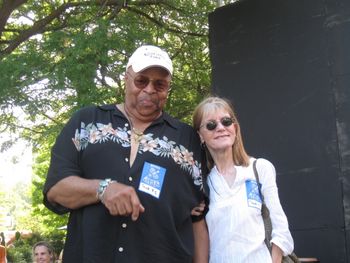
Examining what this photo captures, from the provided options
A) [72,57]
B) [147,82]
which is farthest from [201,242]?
[72,57]

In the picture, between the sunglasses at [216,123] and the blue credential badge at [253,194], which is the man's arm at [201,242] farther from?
the sunglasses at [216,123]

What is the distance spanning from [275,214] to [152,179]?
715 mm

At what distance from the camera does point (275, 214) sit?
8.39ft

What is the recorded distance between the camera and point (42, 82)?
634cm

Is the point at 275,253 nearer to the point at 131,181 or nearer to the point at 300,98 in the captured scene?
the point at 131,181

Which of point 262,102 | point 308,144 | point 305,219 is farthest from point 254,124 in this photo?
point 305,219

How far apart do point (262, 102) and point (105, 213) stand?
4420 millimetres

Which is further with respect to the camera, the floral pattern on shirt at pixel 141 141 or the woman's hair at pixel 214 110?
the woman's hair at pixel 214 110

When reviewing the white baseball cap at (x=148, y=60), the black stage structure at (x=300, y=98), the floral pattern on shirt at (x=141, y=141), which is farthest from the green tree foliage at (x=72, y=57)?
the floral pattern on shirt at (x=141, y=141)

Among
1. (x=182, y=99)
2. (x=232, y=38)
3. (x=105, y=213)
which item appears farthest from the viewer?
(x=182, y=99)

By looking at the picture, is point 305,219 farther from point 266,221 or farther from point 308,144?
point 266,221

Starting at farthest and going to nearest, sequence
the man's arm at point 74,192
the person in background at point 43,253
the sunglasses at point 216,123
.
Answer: the person in background at point 43,253
the sunglasses at point 216,123
the man's arm at point 74,192

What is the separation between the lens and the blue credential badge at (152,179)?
215 centimetres

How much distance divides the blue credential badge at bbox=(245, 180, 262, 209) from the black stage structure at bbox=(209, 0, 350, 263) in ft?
10.2
